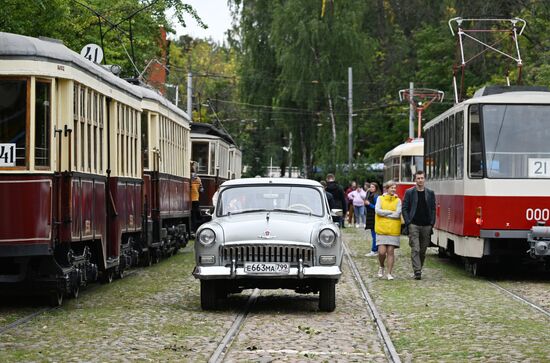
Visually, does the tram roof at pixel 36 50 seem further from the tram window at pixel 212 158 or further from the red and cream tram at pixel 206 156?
the tram window at pixel 212 158

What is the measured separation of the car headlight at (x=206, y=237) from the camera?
1584 centimetres

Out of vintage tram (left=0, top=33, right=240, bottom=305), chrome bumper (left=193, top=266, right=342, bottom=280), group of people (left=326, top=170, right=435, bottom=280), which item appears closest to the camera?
vintage tram (left=0, top=33, right=240, bottom=305)

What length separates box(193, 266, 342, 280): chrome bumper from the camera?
51.3 feet

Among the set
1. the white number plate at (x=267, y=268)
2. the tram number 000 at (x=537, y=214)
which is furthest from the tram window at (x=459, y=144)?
the white number plate at (x=267, y=268)

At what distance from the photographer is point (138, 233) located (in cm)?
2353

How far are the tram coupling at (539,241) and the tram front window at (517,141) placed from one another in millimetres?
1116

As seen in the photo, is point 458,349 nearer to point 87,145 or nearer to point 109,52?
point 87,145

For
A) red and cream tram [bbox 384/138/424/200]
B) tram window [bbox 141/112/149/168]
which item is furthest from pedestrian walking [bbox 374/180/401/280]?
red and cream tram [bbox 384/138/424/200]

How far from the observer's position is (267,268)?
15656 mm

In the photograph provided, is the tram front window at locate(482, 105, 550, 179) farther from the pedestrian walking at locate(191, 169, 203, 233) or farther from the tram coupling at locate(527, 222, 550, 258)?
the pedestrian walking at locate(191, 169, 203, 233)

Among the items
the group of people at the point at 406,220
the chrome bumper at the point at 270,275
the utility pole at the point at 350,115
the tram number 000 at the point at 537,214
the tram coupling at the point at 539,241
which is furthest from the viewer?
the utility pole at the point at 350,115

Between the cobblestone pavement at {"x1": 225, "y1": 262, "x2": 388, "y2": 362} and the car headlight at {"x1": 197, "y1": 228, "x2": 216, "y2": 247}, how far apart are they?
3.37 ft

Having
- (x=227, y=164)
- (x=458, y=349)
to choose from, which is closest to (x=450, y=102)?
(x=227, y=164)

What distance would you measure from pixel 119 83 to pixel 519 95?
22.5ft
